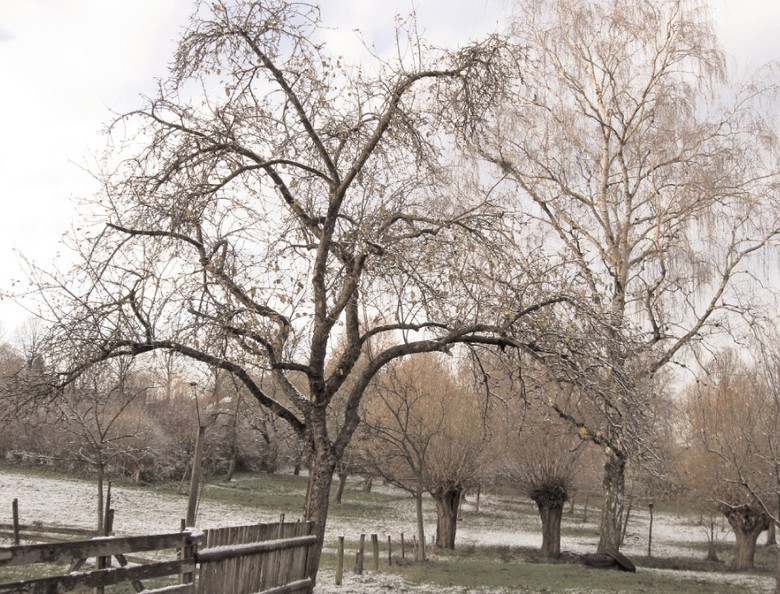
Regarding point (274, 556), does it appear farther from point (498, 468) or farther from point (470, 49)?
point (498, 468)

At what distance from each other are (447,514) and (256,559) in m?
19.0

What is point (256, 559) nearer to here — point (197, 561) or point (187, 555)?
point (197, 561)

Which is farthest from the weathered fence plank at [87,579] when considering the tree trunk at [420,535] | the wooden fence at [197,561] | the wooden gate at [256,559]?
the tree trunk at [420,535]

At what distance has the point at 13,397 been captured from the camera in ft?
32.3

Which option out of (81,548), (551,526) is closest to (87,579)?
(81,548)

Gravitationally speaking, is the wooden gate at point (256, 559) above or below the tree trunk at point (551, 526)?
above

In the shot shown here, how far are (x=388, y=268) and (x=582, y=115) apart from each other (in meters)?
11.4

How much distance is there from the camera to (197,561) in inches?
273

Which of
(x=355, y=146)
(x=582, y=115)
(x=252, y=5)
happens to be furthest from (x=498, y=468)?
(x=252, y=5)

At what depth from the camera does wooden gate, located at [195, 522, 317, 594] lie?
719 cm

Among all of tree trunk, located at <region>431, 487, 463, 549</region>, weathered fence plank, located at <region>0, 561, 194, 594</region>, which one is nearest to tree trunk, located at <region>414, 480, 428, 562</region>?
tree trunk, located at <region>431, 487, 463, 549</region>

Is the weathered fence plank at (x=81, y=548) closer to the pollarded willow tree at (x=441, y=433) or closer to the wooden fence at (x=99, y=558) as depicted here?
the wooden fence at (x=99, y=558)

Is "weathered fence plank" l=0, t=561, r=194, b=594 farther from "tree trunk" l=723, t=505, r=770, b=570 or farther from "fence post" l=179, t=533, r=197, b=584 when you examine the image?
"tree trunk" l=723, t=505, r=770, b=570

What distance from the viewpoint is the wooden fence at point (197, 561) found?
5133mm
